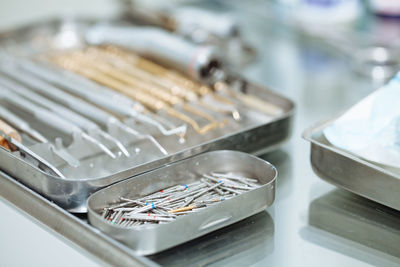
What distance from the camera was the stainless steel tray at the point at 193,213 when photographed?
0.74 metres

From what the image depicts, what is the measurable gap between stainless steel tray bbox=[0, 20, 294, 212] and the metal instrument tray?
10 cm

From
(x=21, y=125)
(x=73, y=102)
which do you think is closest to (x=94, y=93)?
(x=73, y=102)

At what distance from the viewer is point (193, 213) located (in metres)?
0.75

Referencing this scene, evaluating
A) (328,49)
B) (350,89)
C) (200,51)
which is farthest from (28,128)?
(328,49)

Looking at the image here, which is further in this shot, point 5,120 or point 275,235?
point 5,120

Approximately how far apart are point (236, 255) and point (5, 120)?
0.45 meters

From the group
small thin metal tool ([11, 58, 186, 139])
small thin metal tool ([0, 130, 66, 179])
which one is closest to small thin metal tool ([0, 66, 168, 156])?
small thin metal tool ([11, 58, 186, 139])

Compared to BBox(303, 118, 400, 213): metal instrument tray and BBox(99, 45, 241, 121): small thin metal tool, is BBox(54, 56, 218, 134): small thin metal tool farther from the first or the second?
BBox(303, 118, 400, 213): metal instrument tray

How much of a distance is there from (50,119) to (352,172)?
473 millimetres

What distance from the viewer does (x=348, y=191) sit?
939mm

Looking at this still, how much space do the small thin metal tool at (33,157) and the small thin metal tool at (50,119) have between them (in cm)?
8

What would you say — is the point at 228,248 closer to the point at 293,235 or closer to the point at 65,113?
the point at 293,235

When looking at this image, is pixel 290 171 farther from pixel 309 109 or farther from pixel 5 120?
pixel 5 120

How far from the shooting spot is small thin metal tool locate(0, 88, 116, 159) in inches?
37.8
